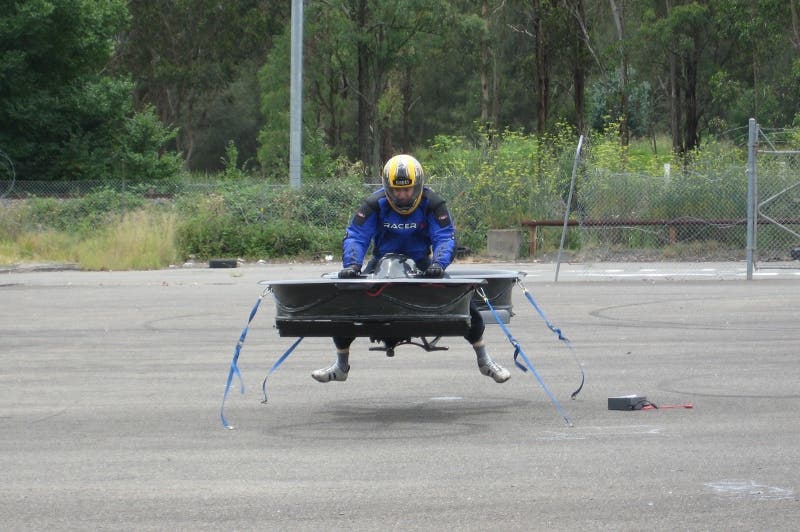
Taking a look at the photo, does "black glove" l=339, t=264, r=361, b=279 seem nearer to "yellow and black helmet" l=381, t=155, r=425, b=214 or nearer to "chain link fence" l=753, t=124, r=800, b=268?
"yellow and black helmet" l=381, t=155, r=425, b=214

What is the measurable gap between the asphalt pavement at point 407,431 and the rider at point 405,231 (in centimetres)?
45

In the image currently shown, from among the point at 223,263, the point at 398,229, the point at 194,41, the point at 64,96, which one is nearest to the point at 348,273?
the point at 398,229

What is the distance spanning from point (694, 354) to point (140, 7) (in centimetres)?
5829

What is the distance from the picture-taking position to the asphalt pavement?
6.50 meters

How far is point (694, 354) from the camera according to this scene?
41.1ft

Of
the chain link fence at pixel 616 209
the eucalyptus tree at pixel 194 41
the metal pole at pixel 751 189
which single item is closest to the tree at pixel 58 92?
the chain link fence at pixel 616 209

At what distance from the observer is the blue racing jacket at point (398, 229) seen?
9672 millimetres

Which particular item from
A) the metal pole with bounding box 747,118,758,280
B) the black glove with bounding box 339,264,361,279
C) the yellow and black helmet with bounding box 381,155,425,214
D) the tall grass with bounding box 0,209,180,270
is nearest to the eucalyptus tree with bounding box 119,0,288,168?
the tall grass with bounding box 0,209,180,270

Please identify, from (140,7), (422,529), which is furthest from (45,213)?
(140,7)

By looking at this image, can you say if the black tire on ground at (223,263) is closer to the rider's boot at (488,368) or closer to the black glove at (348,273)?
the rider's boot at (488,368)

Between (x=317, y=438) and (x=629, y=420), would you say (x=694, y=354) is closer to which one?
(x=629, y=420)

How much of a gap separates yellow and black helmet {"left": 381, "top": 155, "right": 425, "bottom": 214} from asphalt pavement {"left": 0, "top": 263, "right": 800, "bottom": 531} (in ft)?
5.10

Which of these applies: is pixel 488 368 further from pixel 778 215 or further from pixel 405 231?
pixel 778 215

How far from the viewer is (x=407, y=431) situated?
8.73m
